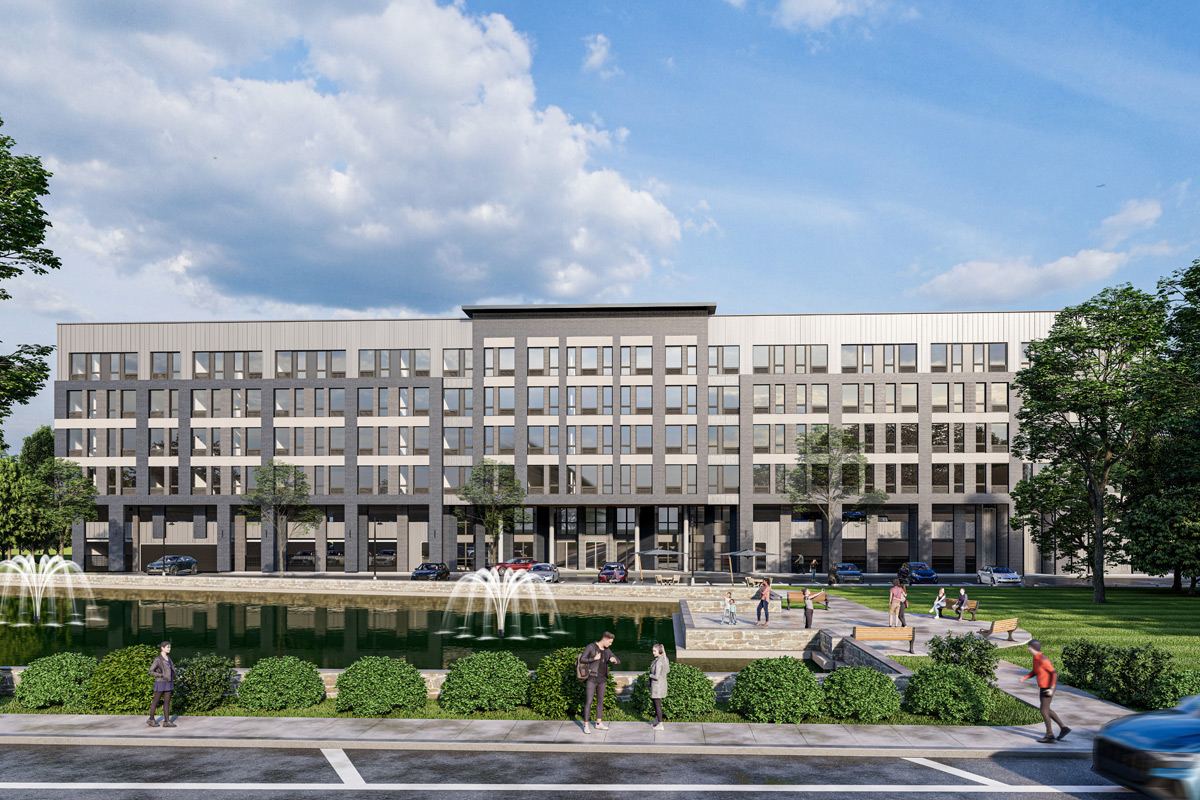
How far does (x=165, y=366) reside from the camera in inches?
2601

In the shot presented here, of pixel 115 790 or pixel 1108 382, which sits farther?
pixel 1108 382

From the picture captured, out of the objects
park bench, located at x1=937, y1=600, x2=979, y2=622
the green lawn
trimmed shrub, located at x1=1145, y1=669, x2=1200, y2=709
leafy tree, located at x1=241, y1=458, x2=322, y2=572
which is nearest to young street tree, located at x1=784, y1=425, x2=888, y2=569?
the green lawn

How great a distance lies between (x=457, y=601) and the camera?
43750 millimetres

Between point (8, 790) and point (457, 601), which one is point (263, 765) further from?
point (457, 601)

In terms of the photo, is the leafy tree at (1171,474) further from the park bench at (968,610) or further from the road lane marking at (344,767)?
the road lane marking at (344,767)

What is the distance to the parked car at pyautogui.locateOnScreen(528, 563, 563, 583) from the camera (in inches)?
2071

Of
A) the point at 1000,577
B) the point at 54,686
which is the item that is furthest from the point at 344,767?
the point at 1000,577

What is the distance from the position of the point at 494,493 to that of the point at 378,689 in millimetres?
43292

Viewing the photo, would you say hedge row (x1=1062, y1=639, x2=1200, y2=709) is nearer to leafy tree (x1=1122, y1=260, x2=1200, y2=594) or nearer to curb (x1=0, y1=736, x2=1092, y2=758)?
curb (x1=0, y1=736, x2=1092, y2=758)

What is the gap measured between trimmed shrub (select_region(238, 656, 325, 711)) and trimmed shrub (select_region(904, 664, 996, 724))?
43.7ft

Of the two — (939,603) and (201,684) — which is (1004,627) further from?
(201,684)

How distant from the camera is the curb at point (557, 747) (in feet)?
44.5

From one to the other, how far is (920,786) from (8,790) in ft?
47.7

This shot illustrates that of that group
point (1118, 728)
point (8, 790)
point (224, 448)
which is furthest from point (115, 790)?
point (224, 448)
